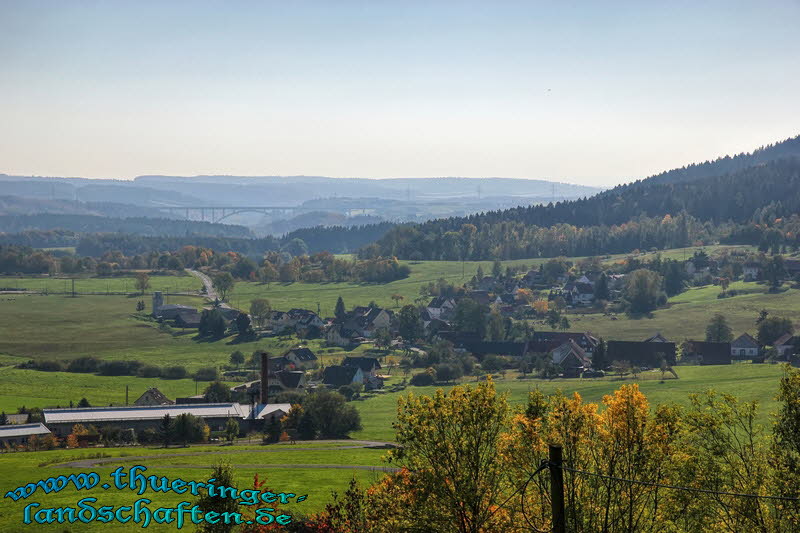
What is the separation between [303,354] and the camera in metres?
106

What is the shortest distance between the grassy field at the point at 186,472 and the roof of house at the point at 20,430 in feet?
28.2

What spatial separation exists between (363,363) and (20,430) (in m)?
39.0

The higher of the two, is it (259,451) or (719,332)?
(719,332)

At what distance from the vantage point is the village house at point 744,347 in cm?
9784

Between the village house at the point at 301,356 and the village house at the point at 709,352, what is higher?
the village house at the point at 709,352

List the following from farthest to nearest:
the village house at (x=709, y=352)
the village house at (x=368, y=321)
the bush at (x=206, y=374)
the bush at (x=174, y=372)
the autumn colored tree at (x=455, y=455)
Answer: the village house at (x=368, y=321)
the bush at (x=174, y=372)
the village house at (x=709, y=352)
the bush at (x=206, y=374)
the autumn colored tree at (x=455, y=455)

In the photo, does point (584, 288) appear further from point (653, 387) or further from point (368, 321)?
point (653, 387)

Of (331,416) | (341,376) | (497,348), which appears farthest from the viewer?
(497,348)

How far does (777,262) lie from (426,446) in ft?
384

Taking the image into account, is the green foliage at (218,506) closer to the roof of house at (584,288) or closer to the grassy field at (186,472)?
the grassy field at (186,472)

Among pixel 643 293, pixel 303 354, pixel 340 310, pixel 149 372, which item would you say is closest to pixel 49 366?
pixel 149 372

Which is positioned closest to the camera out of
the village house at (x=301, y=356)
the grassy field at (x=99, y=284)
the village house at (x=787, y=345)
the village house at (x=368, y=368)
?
the village house at (x=787, y=345)

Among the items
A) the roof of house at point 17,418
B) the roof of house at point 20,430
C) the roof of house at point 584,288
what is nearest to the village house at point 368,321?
the roof of house at point 584,288

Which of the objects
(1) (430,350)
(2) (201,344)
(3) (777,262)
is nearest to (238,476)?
(1) (430,350)
